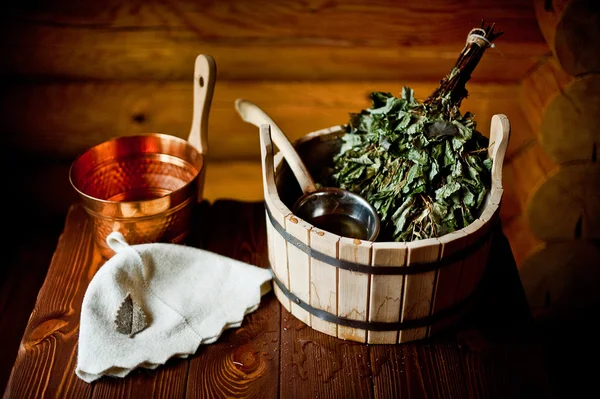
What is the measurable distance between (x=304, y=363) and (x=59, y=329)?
0.66 m

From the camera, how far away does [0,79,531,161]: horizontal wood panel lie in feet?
7.45

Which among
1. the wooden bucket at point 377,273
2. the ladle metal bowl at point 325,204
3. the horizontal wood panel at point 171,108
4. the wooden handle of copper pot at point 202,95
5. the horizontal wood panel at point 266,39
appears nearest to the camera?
the wooden bucket at point 377,273

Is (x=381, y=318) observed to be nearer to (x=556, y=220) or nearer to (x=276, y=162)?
(x=276, y=162)

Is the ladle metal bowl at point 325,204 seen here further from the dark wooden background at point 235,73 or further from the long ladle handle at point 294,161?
the dark wooden background at point 235,73

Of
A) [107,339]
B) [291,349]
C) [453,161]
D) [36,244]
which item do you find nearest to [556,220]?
[453,161]

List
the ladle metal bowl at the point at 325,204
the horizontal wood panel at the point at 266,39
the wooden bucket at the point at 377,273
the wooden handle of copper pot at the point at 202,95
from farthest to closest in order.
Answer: the horizontal wood panel at the point at 266,39, the wooden handle of copper pot at the point at 202,95, the ladle metal bowl at the point at 325,204, the wooden bucket at the point at 377,273

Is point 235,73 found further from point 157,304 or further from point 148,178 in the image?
point 157,304

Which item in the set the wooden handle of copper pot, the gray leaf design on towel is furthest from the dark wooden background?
the gray leaf design on towel

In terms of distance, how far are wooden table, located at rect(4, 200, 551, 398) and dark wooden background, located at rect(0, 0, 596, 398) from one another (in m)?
0.78

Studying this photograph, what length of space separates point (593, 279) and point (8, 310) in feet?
7.78

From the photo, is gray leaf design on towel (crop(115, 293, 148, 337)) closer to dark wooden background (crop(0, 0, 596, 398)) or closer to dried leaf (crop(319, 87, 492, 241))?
dried leaf (crop(319, 87, 492, 241))

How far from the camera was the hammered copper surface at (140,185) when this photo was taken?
1646mm

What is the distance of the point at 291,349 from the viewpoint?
5.03 ft

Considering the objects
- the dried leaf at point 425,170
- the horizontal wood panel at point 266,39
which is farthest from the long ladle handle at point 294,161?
the horizontal wood panel at point 266,39
